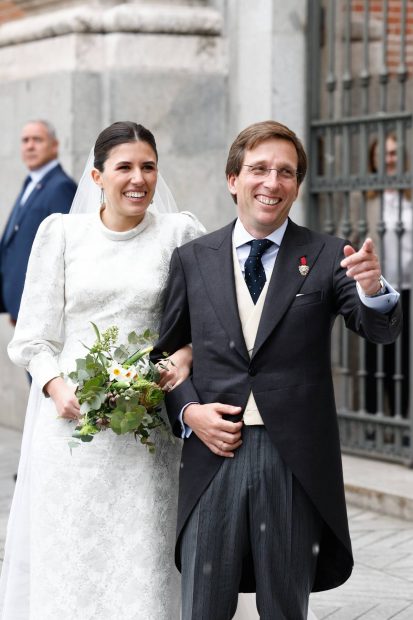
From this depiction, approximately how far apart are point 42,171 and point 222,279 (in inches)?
164

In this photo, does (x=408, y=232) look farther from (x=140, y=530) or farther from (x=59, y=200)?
(x=140, y=530)

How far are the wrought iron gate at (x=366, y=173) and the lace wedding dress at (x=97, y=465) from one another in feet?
11.0

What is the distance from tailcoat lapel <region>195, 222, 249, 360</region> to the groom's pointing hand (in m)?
0.16

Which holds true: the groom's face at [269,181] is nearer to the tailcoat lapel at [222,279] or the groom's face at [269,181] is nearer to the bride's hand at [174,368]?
the tailcoat lapel at [222,279]

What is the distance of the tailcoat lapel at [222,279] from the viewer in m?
3.63

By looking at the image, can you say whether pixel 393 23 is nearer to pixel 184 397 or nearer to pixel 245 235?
pixel 245 235

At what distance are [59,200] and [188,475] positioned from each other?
154 inches

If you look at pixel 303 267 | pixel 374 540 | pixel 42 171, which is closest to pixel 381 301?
pixel 303 267

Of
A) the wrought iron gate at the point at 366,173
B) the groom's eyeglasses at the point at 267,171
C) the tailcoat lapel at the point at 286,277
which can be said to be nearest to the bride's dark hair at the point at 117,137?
the groom's eyeglasses at the point at 267,171

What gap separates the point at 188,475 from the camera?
3721mm

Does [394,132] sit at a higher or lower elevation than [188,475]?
higher

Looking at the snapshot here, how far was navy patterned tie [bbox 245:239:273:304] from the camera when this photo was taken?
12.1 feet

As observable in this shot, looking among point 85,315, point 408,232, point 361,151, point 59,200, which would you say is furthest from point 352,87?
point 85,315

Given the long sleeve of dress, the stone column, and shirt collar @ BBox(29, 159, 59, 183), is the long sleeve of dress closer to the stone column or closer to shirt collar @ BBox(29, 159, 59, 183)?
shirt collar @ BBox(29, 159, 59, 183)
